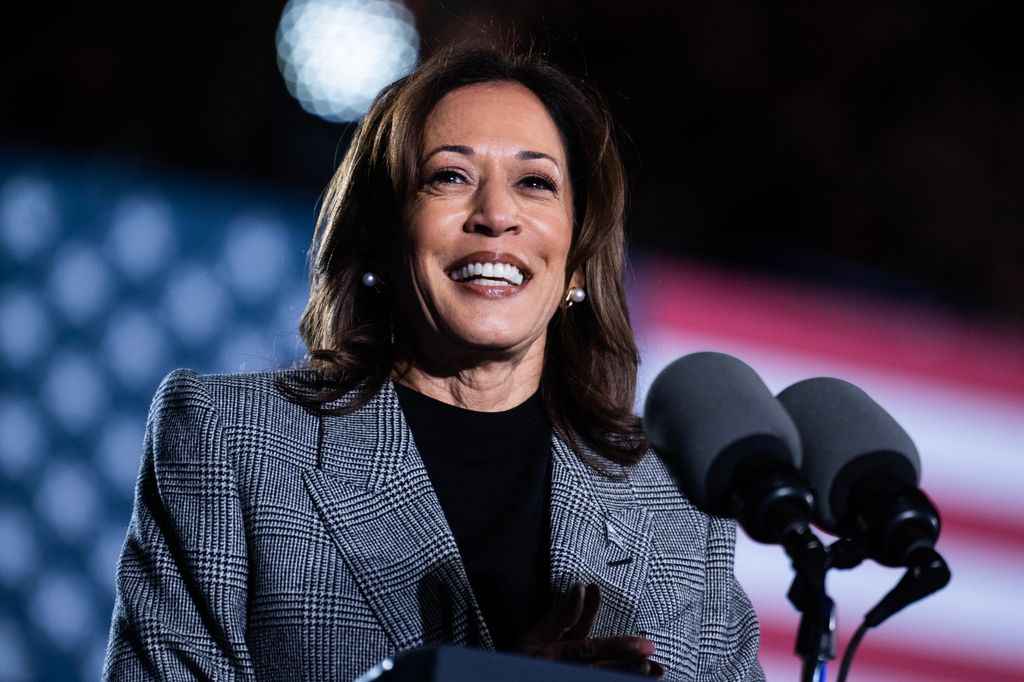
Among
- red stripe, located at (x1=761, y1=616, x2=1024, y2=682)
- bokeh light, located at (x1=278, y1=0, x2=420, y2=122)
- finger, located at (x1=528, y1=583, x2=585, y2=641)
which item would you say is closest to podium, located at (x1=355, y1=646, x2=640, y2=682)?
finger, located at (x1=528, y1=583, x2=585, y2=641)

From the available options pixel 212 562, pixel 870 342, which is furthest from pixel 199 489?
pixel 870 342

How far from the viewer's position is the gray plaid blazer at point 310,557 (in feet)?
5.04

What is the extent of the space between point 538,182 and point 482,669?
1.15m

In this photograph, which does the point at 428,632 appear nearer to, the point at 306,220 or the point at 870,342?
the point at 306,220

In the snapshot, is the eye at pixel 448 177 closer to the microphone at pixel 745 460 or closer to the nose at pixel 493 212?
the nose at pixel 493 212

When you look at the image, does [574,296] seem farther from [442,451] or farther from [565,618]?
[565,618]

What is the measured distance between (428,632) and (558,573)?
22cm

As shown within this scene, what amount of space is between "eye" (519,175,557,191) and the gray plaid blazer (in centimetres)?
38

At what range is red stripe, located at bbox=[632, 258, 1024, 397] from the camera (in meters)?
2.98

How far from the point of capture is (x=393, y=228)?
1.93 metres

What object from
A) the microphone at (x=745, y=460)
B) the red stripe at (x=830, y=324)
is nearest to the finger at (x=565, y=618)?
the microphone at (x=745, y=460)

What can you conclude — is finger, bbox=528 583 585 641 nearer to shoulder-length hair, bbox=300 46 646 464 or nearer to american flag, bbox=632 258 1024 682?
shoulder-length hair, bbox=300 46 646 464

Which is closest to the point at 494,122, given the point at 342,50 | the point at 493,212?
the point at 493,212

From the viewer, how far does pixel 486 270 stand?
69.9 inches
